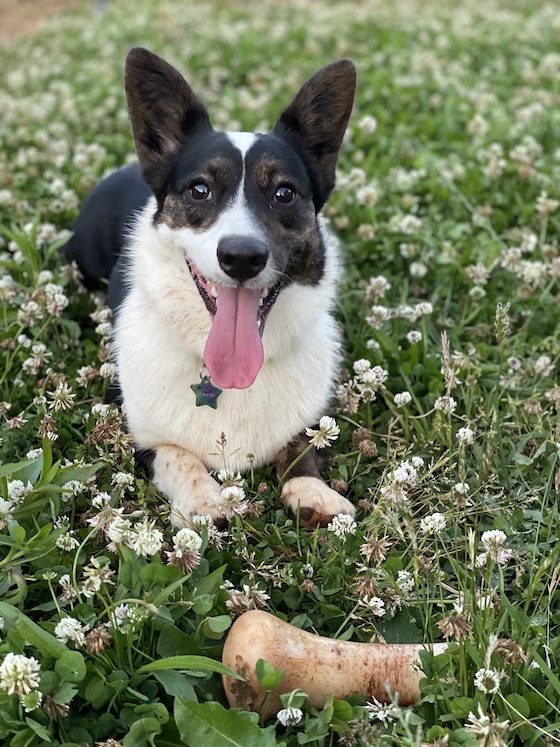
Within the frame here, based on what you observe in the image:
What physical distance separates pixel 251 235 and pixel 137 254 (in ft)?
2.41

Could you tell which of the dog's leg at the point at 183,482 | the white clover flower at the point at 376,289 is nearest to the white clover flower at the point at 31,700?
the dog's leg at the point at 183,482

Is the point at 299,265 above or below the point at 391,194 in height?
above

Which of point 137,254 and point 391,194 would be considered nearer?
point 137,254

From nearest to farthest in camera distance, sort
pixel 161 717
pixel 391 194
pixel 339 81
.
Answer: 1. pixel 161 717
2. pixel 339 81
3. pixel 391 194

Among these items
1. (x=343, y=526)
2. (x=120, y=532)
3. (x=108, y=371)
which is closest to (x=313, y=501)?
(x=343, y=526)

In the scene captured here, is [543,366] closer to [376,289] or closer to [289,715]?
[376,289]

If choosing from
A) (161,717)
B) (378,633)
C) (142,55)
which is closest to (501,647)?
(378,633)

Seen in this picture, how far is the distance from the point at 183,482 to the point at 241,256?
33.6 inches

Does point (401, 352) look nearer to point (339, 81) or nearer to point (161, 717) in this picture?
point (339, 81)

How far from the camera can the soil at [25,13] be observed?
35.9ft

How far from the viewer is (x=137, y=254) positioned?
11.4ft

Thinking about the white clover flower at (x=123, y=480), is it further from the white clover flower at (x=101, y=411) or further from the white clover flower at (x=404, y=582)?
the white clover flower at (x=404, y=582)

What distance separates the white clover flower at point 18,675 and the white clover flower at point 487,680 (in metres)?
1.12

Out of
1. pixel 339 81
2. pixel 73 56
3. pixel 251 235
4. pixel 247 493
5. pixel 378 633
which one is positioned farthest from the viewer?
pixel 73 56
